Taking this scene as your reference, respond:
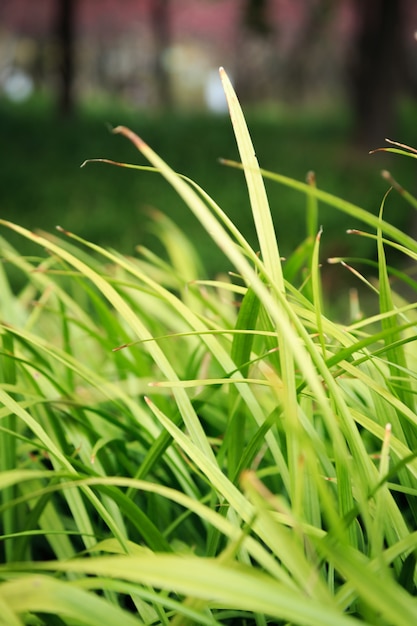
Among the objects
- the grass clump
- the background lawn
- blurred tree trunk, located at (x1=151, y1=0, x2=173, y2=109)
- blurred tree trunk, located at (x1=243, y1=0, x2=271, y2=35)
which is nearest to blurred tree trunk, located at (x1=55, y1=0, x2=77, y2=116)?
the background lawn

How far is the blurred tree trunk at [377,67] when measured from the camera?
7.94 metres

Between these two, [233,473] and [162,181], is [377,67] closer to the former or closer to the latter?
[162,181]

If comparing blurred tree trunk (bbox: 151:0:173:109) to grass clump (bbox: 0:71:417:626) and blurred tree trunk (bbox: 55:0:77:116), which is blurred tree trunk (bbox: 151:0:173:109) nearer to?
blurred tree trunk (bbox: 55:0:77:116)

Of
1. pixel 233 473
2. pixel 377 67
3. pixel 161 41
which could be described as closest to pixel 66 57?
pixel 377 67

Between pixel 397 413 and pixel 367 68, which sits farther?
pixel 367 68

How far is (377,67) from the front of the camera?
26.9 feet

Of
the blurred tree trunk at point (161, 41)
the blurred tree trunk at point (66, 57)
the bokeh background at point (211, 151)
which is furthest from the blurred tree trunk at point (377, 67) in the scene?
the blurred tree trunk at point (161, 41)

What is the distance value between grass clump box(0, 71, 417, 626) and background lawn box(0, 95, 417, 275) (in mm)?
3976

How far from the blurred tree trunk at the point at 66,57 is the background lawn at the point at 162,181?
1.19ft

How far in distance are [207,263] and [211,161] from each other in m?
3.31

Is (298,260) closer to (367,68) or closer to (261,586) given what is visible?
(261,586)

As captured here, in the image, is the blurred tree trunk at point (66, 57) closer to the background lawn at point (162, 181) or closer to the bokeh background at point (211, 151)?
the bokeh background at point (211, 151)

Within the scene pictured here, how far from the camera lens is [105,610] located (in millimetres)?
496

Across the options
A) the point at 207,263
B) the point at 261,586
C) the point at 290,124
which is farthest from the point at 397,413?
the point at 290,124
